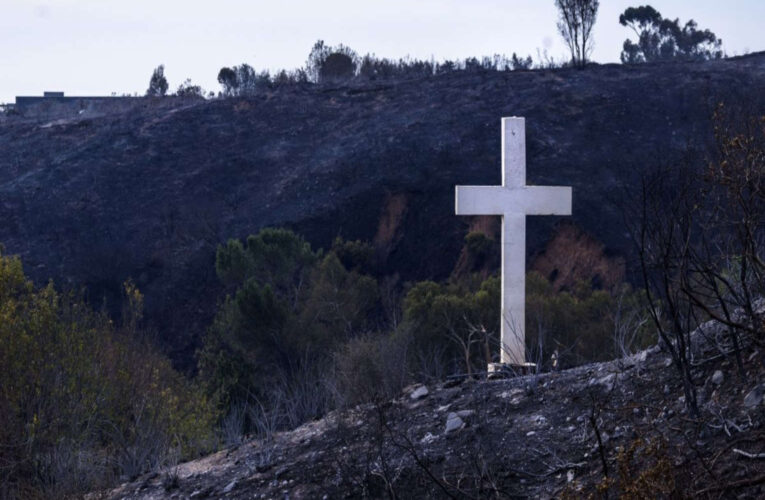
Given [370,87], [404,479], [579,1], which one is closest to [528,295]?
[404,479]

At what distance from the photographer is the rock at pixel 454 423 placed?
712 centimetres

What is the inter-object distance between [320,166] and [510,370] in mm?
21284

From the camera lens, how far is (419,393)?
26.7 feet

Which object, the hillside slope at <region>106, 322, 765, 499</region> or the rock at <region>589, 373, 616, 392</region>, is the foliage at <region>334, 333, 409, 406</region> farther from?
the rock at <region>589, 373, 616, 392</region>

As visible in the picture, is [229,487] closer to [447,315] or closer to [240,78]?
[447,315]

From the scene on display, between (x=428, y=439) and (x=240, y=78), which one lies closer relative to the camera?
(x=428, y=439)

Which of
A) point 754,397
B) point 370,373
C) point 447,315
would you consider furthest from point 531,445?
point 447,315

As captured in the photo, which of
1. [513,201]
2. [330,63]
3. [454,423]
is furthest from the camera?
[330,63]

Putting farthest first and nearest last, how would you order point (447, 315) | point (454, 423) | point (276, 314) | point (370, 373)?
point (276, 314) → point (447, 315) → point (370, 373) → point (454, 423)

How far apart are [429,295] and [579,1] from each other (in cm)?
1957

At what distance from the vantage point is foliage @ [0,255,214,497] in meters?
9.12

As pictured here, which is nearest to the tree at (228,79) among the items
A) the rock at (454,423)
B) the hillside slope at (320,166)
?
the hillside slope at (320,166)

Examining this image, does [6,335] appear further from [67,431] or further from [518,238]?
[518,238]

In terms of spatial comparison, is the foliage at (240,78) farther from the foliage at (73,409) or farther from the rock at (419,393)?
the rock at (419,393)
